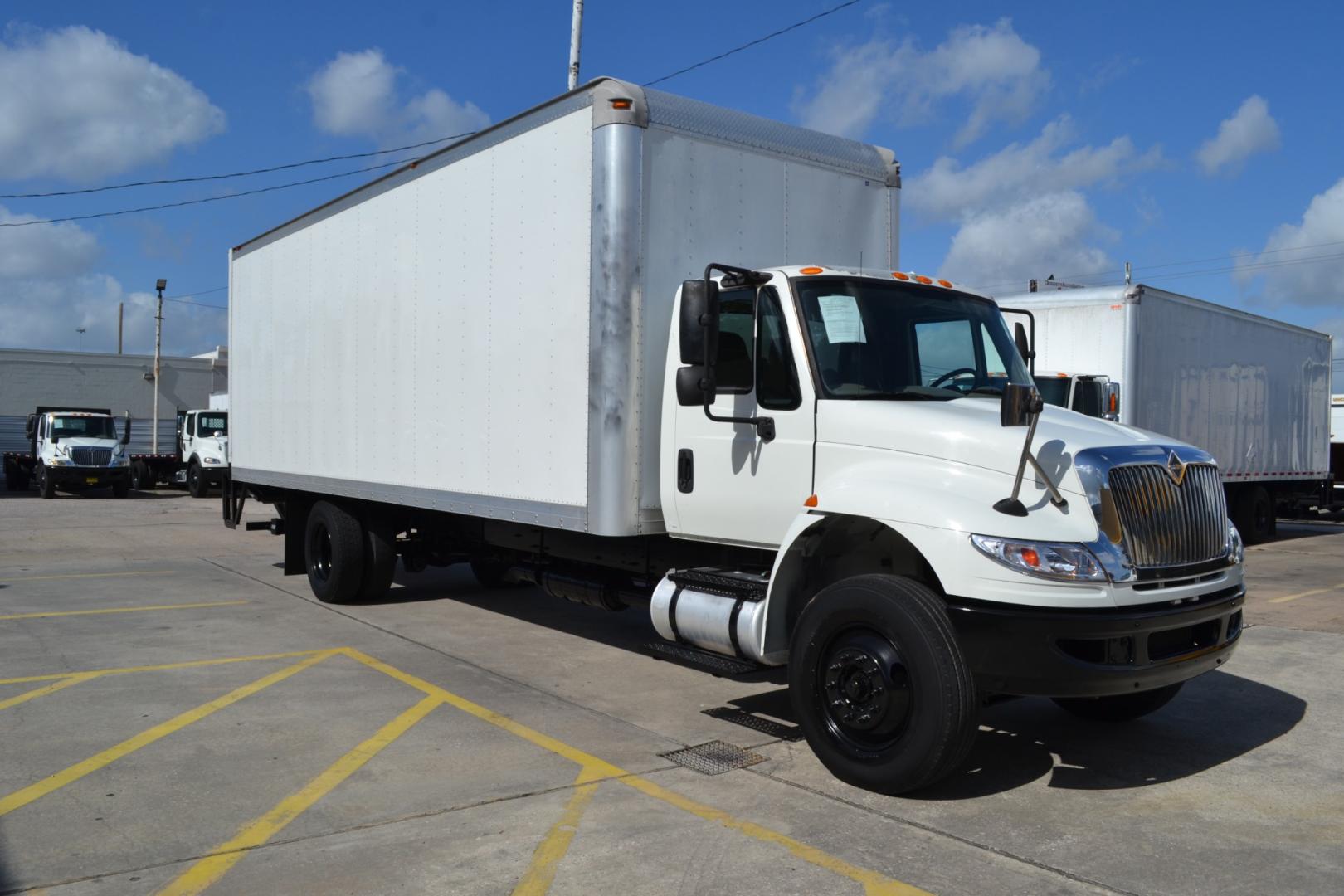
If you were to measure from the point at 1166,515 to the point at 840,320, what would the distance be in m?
1.97

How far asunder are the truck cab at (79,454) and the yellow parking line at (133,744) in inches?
975

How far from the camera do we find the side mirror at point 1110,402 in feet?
48.5

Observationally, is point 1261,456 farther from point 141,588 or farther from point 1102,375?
point 141,588

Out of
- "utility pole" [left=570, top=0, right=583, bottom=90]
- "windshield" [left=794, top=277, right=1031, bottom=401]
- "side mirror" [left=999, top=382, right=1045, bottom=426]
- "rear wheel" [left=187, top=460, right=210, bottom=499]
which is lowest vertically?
"rear wheel" [left=187, top=460, right=210, bottom=499]

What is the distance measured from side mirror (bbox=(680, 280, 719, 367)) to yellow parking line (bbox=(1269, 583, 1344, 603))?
871 centimetres

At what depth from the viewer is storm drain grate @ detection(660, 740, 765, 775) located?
229 inches

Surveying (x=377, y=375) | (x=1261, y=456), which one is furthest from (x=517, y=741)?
(x=1261, y=456)

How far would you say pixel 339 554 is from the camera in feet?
35.2

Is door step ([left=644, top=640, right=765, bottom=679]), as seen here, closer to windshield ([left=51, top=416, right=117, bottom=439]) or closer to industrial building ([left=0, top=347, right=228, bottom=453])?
windshield ([left=51, top=416, right=117, bottom=439])

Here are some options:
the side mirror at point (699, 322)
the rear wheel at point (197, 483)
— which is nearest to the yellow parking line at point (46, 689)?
the side mirror at point (699, 322)

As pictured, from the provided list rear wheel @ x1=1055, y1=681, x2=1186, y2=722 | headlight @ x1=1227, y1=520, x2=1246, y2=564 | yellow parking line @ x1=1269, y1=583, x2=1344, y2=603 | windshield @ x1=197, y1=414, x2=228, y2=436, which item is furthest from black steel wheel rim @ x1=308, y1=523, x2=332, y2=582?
windshield @ x1=197, y1=414, x2=228, y2=436

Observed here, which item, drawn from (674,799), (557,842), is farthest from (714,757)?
(557,842)

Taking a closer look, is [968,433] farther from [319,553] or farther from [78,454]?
[78,454]

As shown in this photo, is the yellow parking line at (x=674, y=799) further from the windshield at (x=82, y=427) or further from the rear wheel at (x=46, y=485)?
the windshield at (x=82, y=427)
